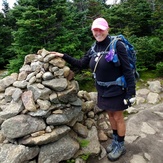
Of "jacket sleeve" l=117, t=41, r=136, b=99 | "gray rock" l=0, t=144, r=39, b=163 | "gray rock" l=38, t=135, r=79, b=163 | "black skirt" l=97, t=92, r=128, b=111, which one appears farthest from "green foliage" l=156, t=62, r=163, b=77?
"gray rock" l=0, t=144, r=39, b=163

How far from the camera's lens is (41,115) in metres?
3.70

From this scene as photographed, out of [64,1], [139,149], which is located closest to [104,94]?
[139,149]

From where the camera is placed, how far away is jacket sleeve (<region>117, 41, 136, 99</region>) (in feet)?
10.8

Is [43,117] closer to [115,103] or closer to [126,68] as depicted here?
[115,103]

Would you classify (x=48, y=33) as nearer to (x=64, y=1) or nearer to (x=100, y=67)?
(x=64, y=1)

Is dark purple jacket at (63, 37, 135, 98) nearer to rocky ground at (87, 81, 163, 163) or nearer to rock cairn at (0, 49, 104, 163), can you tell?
rock cairn at (0, 49, 104, 163)

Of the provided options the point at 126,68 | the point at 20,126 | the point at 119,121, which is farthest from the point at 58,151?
the point at 126,68

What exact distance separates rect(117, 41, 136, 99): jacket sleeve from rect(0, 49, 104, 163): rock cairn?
1115 millimetres

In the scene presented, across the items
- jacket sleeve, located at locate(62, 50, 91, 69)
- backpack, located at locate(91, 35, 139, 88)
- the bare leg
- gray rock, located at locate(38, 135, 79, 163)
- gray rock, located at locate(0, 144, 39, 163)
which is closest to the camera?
backpack, located at locate(91, 35, 139, 88)

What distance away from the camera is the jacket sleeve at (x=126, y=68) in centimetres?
328

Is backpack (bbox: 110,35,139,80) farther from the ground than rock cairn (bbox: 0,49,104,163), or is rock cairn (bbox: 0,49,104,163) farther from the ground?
backpack (bbox: 110,35,139,80)

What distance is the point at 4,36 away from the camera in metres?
14.6

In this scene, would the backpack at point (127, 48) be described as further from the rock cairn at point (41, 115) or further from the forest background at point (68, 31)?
the forest background at point (68, 31)

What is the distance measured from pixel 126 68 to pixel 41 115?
1.66 m
